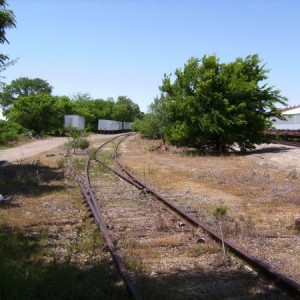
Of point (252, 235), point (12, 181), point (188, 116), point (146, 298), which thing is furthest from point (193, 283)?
point (188, 116)

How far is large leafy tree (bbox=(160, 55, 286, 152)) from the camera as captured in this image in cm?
2598

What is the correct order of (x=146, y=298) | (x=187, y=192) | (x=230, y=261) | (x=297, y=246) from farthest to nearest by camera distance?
(x=187, y=192) → (x=297, y=246) → (x=230, y=261) → (x=146, y=298)

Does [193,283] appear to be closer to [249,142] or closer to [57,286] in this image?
[57,286]

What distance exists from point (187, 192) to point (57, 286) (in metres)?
8.22

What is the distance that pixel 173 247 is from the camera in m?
7.27

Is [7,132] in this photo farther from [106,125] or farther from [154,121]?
[106,125]

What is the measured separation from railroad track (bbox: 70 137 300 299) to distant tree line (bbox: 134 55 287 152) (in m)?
15.2

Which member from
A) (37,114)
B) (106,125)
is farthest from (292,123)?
(106,125)

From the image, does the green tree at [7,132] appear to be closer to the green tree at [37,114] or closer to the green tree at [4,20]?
the green tree at [37,114]

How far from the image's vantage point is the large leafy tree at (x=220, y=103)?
2598 cm

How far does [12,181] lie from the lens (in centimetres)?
1514

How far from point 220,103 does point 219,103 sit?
0.07m

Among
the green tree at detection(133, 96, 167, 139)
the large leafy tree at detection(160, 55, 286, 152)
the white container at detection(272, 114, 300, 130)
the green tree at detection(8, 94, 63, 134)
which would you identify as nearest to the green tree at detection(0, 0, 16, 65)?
the large leafy tree at detection(160, 55, 286, 152)

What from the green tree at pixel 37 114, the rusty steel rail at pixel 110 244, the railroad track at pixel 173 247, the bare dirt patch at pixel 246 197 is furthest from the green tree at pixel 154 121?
the railroad track at pixel 173 247
